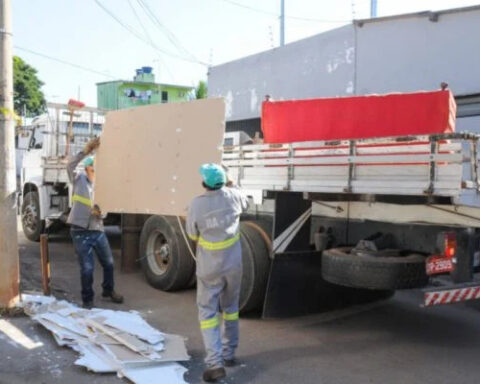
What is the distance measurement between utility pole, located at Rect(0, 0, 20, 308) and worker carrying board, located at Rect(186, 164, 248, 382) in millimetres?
2379

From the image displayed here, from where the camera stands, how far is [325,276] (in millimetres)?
5195

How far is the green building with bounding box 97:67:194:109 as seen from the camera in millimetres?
32812

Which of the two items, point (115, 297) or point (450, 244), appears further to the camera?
point (115, 297)

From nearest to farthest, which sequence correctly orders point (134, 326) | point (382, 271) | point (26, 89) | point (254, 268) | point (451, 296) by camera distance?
point (451, 296), point (382, 271), point (134, 326), point (254, 268), point (26, 89)

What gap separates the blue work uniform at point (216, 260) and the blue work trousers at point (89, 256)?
2278 mm

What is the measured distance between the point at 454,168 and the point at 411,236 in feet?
3.19

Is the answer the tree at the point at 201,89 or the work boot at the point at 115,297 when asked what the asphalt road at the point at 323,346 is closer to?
the work boot at the point at 115,297

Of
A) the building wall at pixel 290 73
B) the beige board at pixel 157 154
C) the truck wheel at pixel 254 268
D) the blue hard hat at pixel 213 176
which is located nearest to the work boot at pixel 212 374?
the blue hard hat at pixel 213 176

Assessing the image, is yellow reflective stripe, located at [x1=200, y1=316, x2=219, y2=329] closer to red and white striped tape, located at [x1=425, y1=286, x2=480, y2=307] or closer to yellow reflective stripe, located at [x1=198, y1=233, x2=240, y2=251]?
yellow reflective stripe, located at [x1=198, y1=233, x2=240, y2=251]

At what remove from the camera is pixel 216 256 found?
4410 millimetres

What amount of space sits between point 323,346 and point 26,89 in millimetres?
37539

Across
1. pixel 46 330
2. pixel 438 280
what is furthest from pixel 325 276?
pixel 46 330

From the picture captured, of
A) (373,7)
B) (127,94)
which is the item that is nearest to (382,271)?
(373,7)

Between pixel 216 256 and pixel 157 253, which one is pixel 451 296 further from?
pixel 157 253
